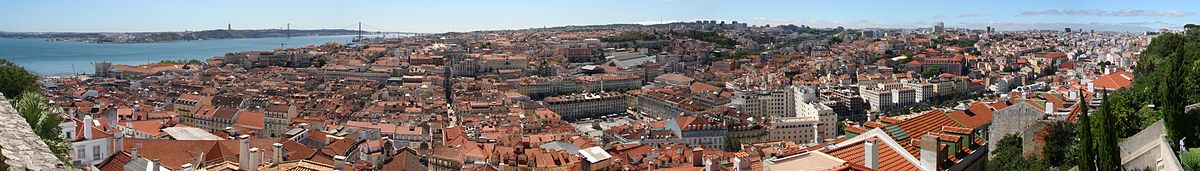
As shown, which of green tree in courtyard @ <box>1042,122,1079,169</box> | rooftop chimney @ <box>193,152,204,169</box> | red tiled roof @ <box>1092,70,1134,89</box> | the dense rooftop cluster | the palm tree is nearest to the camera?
the palm tree

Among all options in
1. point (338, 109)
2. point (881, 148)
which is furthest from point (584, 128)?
point (881, 148)

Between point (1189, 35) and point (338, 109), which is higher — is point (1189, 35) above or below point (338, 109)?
above

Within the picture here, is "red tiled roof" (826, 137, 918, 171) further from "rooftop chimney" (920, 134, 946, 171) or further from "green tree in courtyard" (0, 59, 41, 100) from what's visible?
"green tree in courtyard" (0, 59, 41, 100)

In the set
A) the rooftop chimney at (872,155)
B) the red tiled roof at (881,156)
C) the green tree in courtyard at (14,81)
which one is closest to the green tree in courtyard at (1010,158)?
the red tiled roof at (881,156)

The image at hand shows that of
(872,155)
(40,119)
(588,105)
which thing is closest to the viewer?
(872,155)

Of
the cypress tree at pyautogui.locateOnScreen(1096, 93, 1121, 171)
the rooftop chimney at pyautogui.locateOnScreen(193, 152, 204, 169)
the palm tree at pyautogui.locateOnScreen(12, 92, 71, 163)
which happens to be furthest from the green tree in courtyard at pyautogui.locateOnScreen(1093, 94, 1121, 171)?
the rooftop chimney at pyautogui.locateOnScreen(193, 152, 204, 169)

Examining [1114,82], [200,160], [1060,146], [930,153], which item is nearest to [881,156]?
[930,153]

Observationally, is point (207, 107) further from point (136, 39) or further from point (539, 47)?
point (136, 39)

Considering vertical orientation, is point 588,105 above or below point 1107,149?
below

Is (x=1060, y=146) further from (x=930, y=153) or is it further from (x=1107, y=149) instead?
(x=930, y=153)
